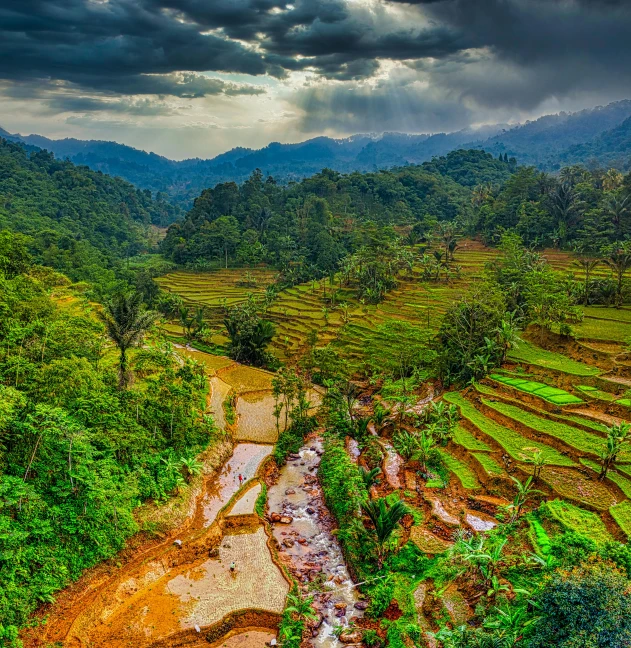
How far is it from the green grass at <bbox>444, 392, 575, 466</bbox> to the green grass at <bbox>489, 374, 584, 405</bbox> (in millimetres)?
2157

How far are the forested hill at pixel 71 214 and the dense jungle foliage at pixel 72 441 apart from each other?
36171mm

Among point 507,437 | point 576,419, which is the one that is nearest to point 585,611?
point 507,437

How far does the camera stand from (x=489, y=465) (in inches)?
674

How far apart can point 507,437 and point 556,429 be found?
178cm

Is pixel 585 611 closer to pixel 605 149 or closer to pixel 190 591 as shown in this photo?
pixel 190 591

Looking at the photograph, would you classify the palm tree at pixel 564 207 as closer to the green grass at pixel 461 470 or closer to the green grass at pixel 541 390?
the green grass at pixel 541 390

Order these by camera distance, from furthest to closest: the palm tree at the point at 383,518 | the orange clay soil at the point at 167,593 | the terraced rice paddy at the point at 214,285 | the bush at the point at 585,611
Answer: the terraced rice paddy at the point at 214,285, the palm tree at the point at 383,518, the orange clay soil at the point at 167,593, the bush at the point at 585,611

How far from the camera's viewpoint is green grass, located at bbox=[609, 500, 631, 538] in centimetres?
1272

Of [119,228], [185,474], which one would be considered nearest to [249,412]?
[185,474]

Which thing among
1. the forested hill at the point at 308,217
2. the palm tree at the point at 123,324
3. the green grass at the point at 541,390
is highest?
the forested hill at the point at 308,217

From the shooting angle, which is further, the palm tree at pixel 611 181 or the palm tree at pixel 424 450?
the palm tree at pixel 611 181

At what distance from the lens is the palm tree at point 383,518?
13.8m

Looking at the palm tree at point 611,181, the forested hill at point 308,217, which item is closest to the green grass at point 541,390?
the forested hill at point 308,217

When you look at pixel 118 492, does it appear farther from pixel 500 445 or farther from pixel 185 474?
pixel 500 445
